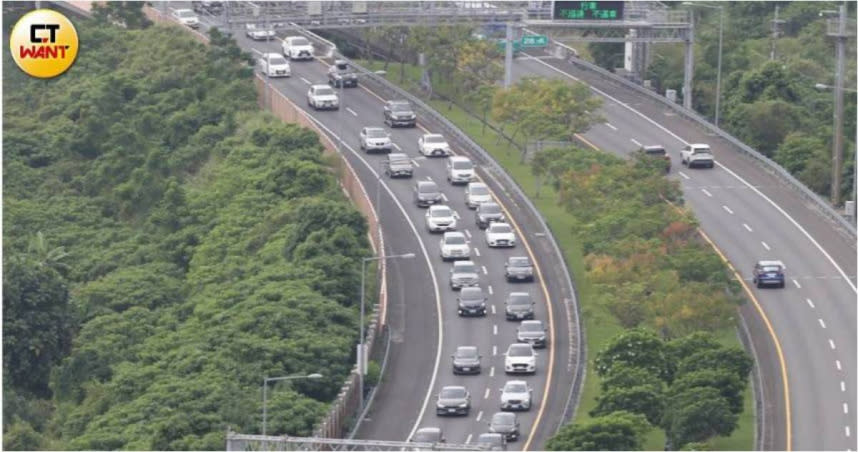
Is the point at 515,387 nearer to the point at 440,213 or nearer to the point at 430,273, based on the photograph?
the point at 430,273

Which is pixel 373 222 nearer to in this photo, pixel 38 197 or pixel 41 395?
pixel 41 395

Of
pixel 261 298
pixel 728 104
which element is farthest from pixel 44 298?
pixel 728 104

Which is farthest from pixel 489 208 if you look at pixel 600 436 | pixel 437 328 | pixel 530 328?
pixel 600 436

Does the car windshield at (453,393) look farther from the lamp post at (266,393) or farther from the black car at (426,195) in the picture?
the black car at (426,195)

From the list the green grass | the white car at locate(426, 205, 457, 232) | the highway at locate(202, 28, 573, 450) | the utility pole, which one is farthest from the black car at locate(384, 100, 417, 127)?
the utility pole

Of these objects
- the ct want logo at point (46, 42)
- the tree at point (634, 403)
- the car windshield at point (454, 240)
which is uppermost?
the ct want logo at point (46, 42)

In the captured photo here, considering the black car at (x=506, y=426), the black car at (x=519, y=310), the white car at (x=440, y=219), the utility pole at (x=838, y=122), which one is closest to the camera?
the black car at (x=506, y=426)

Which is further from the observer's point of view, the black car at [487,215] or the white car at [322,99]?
the white car at [322,99]

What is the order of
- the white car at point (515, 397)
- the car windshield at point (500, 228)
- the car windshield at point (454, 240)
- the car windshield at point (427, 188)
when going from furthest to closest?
the car windshield at point (427, 188), the car windshield at point (500, 228), the car windshield at point (454, 240), the white car at point (515, 397)

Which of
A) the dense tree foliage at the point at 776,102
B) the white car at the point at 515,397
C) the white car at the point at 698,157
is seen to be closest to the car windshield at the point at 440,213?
the white car at the point at 698,157
